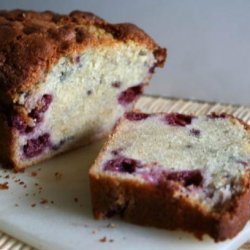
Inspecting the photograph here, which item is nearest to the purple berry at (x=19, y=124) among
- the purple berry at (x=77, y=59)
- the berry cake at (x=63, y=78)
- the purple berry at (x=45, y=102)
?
the berry cake at (x=63, y=78)

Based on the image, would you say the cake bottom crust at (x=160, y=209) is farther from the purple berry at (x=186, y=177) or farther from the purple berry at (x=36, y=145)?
the purple berry at (x=36, y=145)

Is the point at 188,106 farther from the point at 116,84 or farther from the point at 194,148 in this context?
the point at 194,148

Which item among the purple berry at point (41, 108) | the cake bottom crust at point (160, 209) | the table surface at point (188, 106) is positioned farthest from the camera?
the table surface at point (188, 106)

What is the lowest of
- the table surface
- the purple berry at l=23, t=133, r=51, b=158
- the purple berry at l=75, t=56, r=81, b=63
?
the purple berry at l=23, t=133, r=51, b=158

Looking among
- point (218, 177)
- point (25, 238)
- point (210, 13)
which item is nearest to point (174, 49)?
point (210, 13)

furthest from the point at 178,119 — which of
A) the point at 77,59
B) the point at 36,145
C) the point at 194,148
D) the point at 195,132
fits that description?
the point at 36,145

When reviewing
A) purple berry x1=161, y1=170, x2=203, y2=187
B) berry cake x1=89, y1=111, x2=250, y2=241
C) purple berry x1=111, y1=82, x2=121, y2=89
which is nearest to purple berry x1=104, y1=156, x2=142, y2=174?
berry cake x1=89, y1=111, x2=250, y2=241

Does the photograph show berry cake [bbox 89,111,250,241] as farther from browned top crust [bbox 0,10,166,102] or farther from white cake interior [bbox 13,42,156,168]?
browned top crust [bbox 0,10,166,102]
